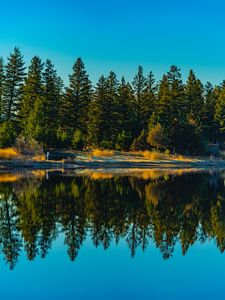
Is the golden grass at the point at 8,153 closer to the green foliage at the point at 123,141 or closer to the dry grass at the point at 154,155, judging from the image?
the dry grass at the point at 154,155

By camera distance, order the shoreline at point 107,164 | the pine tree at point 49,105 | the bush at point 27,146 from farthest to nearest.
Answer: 1. the pine tree at point 49,105
2. the bush at point 27,146
3. the shoreline at point 107,164

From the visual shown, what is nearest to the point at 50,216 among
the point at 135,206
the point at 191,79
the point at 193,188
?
the point at 135,206

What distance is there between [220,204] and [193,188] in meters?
7.39

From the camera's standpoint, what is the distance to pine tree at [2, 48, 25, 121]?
220 ft

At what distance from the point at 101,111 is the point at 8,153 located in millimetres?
23528

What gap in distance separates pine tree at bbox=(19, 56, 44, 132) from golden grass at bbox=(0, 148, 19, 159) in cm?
1636

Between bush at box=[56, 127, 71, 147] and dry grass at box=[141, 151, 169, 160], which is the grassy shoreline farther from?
bush at box=[56, 127, 71, 147]

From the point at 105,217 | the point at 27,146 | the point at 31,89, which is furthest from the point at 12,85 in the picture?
the point at 105,217

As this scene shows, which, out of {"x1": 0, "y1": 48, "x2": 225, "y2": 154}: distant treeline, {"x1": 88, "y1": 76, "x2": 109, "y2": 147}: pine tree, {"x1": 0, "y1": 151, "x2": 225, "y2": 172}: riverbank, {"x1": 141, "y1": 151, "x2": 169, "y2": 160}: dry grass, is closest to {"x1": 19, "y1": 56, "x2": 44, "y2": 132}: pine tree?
{"x1": 0, "y1": 48, "x2": 225, "y2": 154}: distant treeline

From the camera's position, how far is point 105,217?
17422 mm

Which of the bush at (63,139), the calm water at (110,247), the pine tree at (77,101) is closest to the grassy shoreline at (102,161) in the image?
the bush at (63,139)

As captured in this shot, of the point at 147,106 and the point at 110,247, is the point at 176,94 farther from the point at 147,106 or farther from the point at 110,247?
the point at 110,247

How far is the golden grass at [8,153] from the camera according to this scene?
46.7m

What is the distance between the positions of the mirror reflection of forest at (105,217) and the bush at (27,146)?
64.4ft
